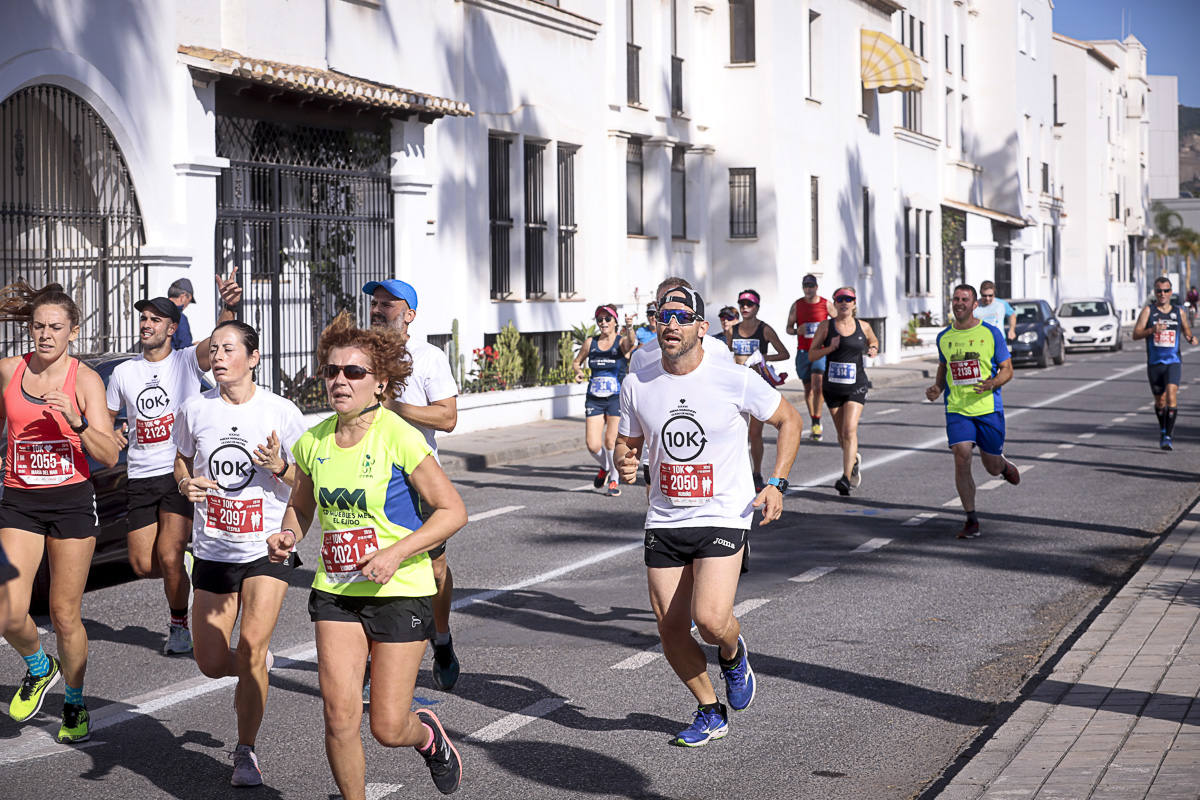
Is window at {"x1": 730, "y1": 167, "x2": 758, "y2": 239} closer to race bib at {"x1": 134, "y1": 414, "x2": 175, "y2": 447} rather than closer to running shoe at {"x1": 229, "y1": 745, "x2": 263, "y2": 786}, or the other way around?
race bib at {"x1": 134, "y1": 414, "x2": 175, "y2": 447}

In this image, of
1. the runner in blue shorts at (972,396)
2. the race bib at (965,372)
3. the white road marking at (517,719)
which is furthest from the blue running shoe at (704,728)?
the race bib at (965,372)

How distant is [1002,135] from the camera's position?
186 feet

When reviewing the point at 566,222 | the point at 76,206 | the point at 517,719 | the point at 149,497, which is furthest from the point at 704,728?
the point at 566,222

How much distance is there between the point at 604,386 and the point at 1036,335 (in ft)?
78.6

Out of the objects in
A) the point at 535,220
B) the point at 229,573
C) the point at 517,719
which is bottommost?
the point at 517,719

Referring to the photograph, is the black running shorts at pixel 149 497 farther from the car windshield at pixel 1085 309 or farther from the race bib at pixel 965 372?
the car windshield at pixel 1085 309

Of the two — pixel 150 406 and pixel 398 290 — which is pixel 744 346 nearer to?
pixel 150 406

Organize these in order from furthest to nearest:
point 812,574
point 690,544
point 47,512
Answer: point 812,574, point 47,512, point 690,544

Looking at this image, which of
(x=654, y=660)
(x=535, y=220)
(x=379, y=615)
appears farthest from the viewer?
(x=535, y=220)

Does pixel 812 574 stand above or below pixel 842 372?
below

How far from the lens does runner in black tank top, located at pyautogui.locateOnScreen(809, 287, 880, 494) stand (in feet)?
47.3

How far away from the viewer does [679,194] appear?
31.1 m

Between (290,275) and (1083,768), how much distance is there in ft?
48.1

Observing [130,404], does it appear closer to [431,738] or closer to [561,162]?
[431,738]
